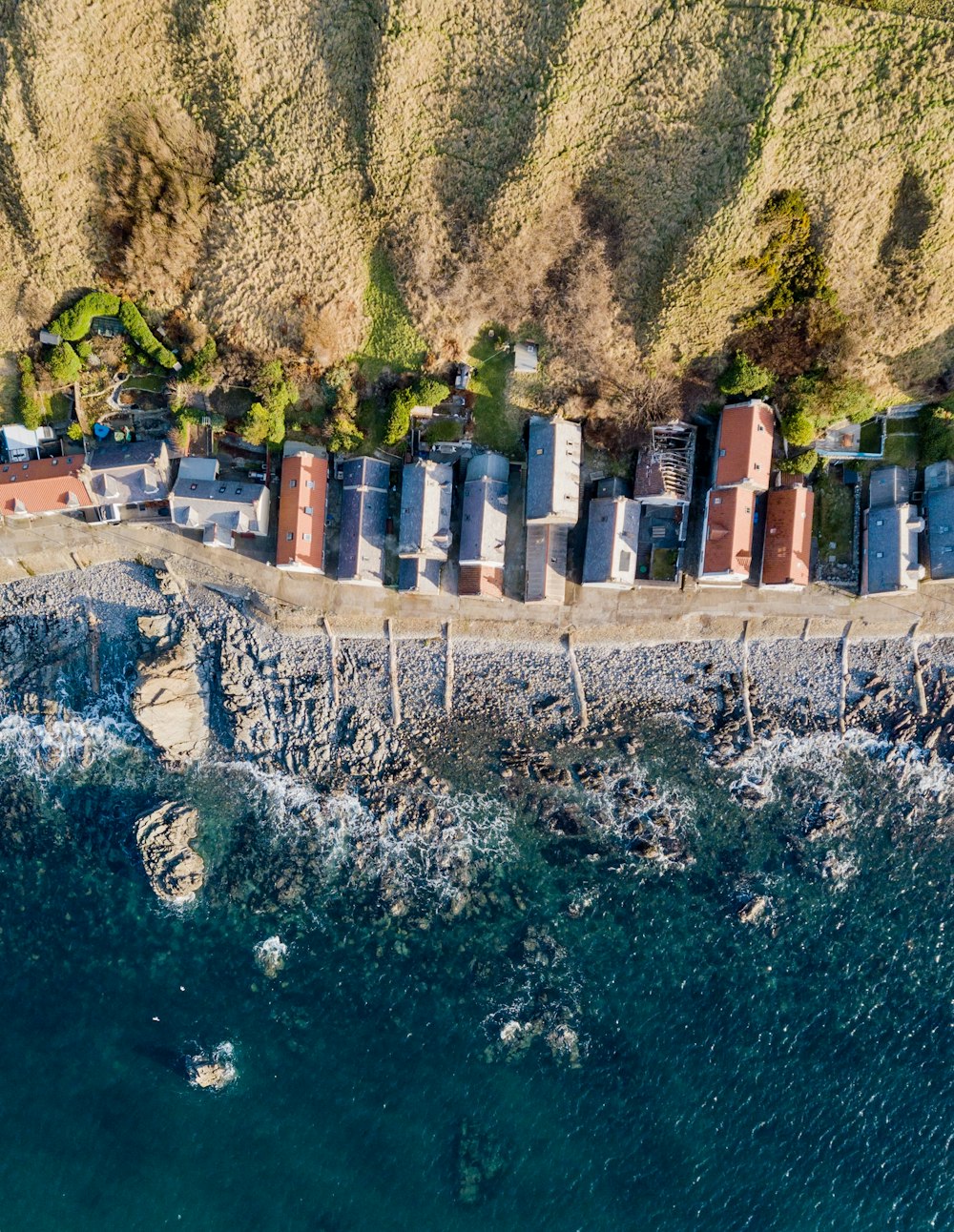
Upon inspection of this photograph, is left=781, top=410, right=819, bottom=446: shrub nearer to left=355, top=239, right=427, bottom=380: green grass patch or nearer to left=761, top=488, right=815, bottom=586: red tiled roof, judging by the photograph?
left=761, top=488, right=815, bottom=586: red tiled roof

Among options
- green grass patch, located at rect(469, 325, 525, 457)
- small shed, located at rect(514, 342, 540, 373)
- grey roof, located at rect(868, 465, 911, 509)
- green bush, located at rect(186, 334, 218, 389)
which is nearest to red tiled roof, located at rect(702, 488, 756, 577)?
grey roof, located at rect(868, 465, 911, 509)

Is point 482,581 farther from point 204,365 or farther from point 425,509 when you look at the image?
point 204,365

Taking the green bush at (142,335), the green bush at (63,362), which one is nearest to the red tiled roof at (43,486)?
the green bush at (63,362)

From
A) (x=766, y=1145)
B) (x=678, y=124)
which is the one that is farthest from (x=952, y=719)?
(x=678, y=124)

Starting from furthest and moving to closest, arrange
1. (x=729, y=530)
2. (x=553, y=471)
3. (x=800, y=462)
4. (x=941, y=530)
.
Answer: (x=941, y=530)
(x=800, y=462)
(x=729, y=530)
(x=553, y=471)

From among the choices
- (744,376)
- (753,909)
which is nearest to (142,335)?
(744,376)

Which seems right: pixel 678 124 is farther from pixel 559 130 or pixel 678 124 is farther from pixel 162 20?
pixel 162 20
